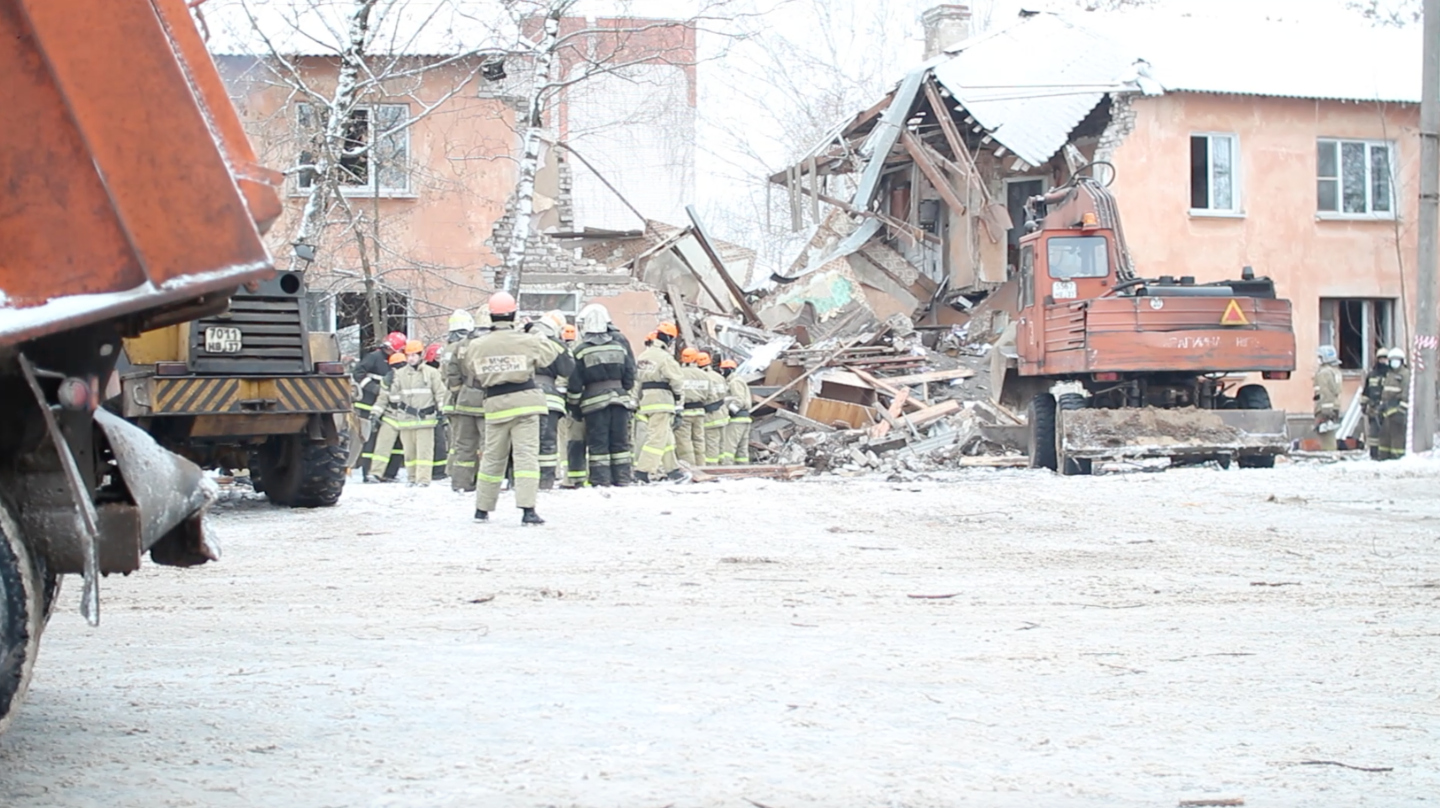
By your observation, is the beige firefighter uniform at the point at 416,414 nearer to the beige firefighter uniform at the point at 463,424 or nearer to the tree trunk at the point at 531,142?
the beige firefighter uniform at the point at 463,424

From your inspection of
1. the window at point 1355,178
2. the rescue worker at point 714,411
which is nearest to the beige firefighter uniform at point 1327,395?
the window at point 1355,178

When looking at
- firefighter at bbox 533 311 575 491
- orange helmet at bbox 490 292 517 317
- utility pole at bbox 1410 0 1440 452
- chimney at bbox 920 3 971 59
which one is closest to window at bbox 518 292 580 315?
firefighter at bbox 533 311 575 491

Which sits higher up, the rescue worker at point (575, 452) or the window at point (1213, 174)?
the window at point (1213, 174)

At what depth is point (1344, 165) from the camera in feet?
96.6

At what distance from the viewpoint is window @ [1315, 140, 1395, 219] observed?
29.3 meters

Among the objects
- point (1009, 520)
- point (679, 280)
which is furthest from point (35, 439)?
point (679, 280)

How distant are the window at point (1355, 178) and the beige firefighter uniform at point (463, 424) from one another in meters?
20.0

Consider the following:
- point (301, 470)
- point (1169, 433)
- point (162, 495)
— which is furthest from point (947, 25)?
point (162, 495)

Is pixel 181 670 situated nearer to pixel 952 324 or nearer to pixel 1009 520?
pixel 1009 520

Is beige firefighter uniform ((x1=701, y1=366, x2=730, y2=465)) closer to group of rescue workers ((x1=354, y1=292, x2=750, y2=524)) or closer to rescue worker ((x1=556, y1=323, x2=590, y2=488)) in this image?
group of rescue workers ((x1=354, y1=292, x2=750, y2=524))

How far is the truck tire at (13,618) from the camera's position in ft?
13.0

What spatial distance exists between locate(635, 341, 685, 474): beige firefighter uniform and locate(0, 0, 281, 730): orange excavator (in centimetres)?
1422

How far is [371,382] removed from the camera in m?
19.9

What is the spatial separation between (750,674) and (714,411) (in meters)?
14.8
